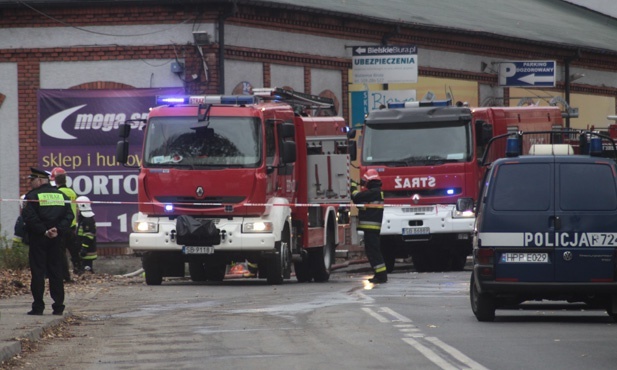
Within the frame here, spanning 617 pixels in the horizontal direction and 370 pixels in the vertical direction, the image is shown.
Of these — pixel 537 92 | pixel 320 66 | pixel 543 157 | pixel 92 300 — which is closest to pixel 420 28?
pixel 320 66

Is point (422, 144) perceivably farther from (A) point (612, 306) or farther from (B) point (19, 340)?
(B) point (19, 340)

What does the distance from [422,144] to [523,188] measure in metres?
11.9

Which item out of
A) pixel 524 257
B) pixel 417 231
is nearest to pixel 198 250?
pixel 417 231

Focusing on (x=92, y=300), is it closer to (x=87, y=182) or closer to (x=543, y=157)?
(x=543, y=157)

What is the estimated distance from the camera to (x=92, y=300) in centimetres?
2098

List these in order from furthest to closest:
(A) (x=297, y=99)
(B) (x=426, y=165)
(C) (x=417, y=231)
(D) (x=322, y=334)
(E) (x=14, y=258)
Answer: (C) (x=417, y=231) → (B) (x=426, y=165) → (A) (x=297, y=99) → (E) (x=14, y=258) → (D) (x=322, y=334)

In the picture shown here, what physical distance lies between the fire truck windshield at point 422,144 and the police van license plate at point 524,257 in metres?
11.9

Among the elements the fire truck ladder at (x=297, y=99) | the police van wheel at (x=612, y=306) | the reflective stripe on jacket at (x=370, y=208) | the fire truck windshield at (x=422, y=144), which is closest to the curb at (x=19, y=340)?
the police van wheel at (x=612, y=306)

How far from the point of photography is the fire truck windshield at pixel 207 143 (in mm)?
23172

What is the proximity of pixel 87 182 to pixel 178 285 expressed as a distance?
7943mm

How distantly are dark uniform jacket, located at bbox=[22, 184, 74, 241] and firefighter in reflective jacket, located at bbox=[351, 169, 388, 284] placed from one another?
7101mm

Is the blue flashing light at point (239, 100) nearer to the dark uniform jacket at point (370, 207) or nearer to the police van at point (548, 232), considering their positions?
the dark uniform jacket at point (370, 207)

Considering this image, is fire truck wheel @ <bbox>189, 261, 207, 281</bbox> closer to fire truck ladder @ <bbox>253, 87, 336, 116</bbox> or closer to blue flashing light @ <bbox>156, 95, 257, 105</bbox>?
fire truck ladder @ <bbox>253, 87, 336, 116</bbox>

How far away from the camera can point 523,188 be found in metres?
15.9
